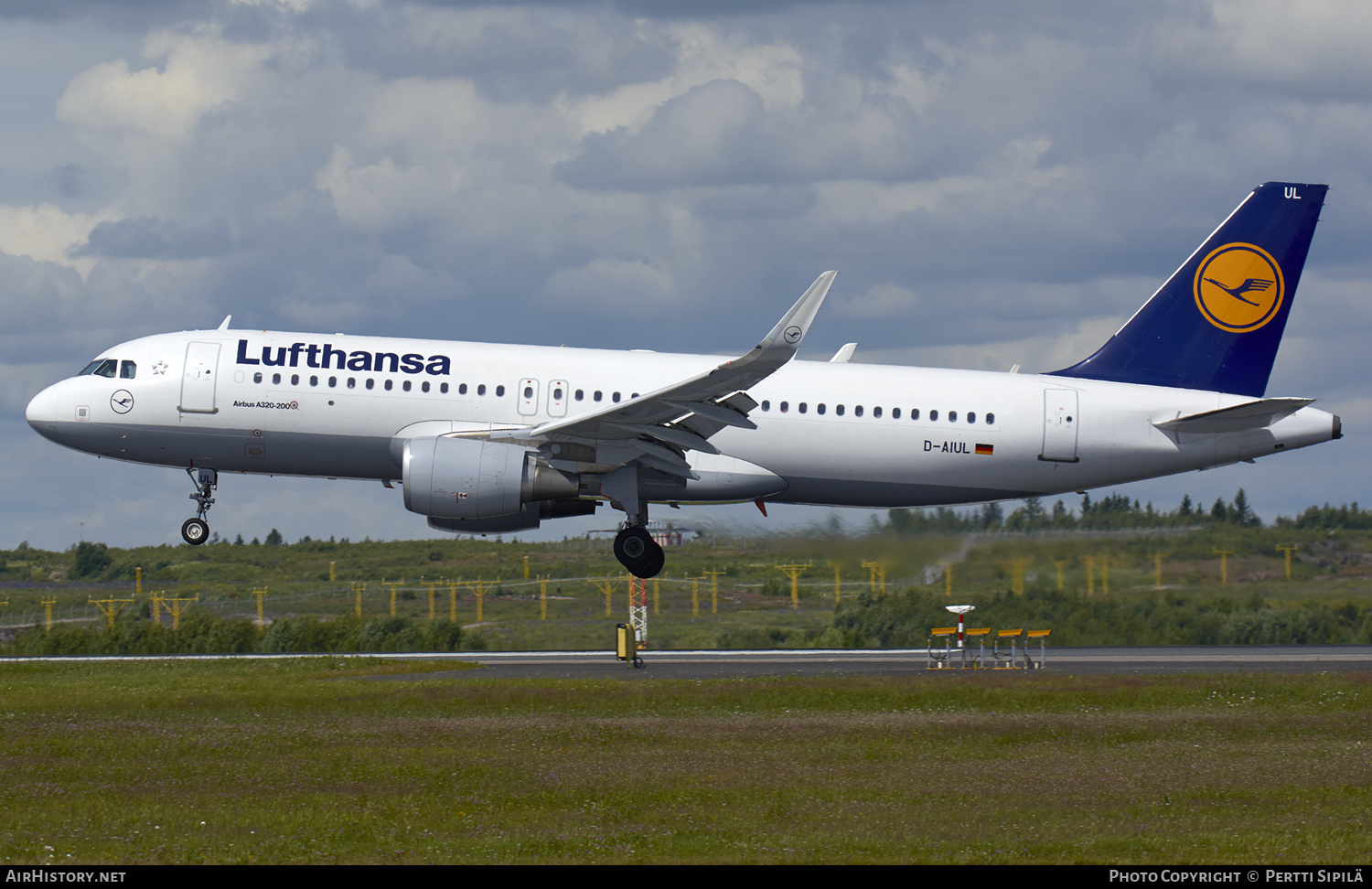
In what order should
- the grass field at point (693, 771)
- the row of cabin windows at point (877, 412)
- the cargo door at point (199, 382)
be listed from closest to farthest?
the grass field at point (693, 771) → the cargo door at point (199, 382) → the row of cabin windows at point (877, 412)

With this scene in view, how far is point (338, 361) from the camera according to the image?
95.2 feet

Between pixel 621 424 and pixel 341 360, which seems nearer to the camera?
pixel 621 424

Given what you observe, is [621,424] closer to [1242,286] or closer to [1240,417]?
[1240,417]

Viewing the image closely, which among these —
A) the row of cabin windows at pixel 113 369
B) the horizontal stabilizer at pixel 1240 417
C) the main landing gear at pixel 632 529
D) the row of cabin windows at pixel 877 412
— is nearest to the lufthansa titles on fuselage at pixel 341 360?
the row of cabin windows at pixel 113 369

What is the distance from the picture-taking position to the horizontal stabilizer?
28953mm

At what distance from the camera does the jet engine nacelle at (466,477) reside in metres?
27.2

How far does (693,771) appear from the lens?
16.8m

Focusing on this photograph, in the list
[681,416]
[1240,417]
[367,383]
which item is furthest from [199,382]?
[1240,417]

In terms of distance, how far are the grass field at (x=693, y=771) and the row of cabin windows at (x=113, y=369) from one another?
6821 mm

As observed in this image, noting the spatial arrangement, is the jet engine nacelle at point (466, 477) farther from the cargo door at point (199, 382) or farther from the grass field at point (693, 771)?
the cargo door at point (199, 382)

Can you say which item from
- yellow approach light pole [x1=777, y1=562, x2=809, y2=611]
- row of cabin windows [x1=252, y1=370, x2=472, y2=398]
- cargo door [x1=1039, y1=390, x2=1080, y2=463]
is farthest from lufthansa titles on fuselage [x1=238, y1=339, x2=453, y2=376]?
cargo door [x1=1039, y1=390, x2=1080, y2=463]

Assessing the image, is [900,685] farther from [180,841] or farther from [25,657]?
[25,657]

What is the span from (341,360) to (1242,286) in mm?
20199

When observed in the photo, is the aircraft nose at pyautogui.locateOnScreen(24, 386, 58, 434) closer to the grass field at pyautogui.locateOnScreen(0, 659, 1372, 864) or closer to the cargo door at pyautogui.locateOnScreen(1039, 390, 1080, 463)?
the grass field at pyautogui.locateOnScreen(0, 659, 1372, 864)
